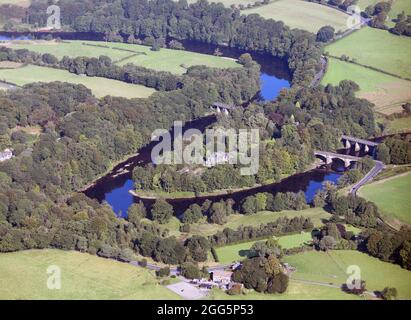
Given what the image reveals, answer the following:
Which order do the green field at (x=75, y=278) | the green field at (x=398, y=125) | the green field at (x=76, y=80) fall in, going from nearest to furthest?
the green field at (x=75, y=278), the green field at (x=398, y=125), the green field at (x=76, y=80)

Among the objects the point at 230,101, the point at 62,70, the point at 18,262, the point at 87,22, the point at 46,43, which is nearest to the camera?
the point at 18,262

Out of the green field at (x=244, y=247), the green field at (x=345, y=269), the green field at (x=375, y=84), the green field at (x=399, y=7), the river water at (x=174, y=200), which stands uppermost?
the green field at (x=399, y=7)

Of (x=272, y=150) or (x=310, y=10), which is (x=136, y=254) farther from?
(x=310, y=10)

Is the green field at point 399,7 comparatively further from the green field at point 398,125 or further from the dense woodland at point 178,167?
the green field at point 398,125

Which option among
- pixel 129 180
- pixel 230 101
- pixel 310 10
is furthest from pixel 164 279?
pixel 310 10
